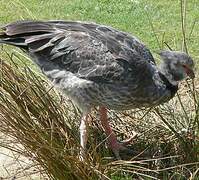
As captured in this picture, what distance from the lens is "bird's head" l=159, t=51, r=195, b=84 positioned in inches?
179

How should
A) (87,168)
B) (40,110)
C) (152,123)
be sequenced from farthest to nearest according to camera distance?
(152,123) → (40,110) → (87,168)

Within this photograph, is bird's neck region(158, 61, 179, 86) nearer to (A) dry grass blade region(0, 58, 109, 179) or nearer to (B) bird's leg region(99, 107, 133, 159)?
(B) bird's leg region(99, 107, 133, 159)

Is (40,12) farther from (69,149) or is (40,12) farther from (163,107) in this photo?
(69,149)

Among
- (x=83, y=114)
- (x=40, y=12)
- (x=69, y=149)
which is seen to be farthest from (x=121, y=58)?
(x=40, y=12)

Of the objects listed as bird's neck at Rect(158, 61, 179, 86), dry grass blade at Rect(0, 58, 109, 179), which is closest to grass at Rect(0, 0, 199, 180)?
dry grass blade at Rect(0, 58, 109, 179)

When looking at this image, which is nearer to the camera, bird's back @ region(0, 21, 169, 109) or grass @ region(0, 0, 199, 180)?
grass @ region(0, 0, 199, 180)

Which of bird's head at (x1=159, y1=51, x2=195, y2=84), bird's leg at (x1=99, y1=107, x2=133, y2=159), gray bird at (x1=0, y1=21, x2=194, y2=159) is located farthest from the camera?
bird's leg at (x1=99, y1=107, x2=133, y2=159)

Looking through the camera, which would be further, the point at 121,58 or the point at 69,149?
the point at 121,58

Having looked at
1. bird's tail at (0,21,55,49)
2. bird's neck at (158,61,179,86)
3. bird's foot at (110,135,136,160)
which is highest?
bird's tail at (0,21,55,49)

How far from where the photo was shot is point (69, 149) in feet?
14.0

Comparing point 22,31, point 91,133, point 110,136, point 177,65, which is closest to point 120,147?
point 110,136

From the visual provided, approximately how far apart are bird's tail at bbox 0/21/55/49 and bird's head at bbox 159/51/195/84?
2.89ft

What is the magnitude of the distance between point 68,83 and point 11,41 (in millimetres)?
516

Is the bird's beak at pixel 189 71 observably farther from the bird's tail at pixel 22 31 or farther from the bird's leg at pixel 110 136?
the bird's tail at pixel 22 31
